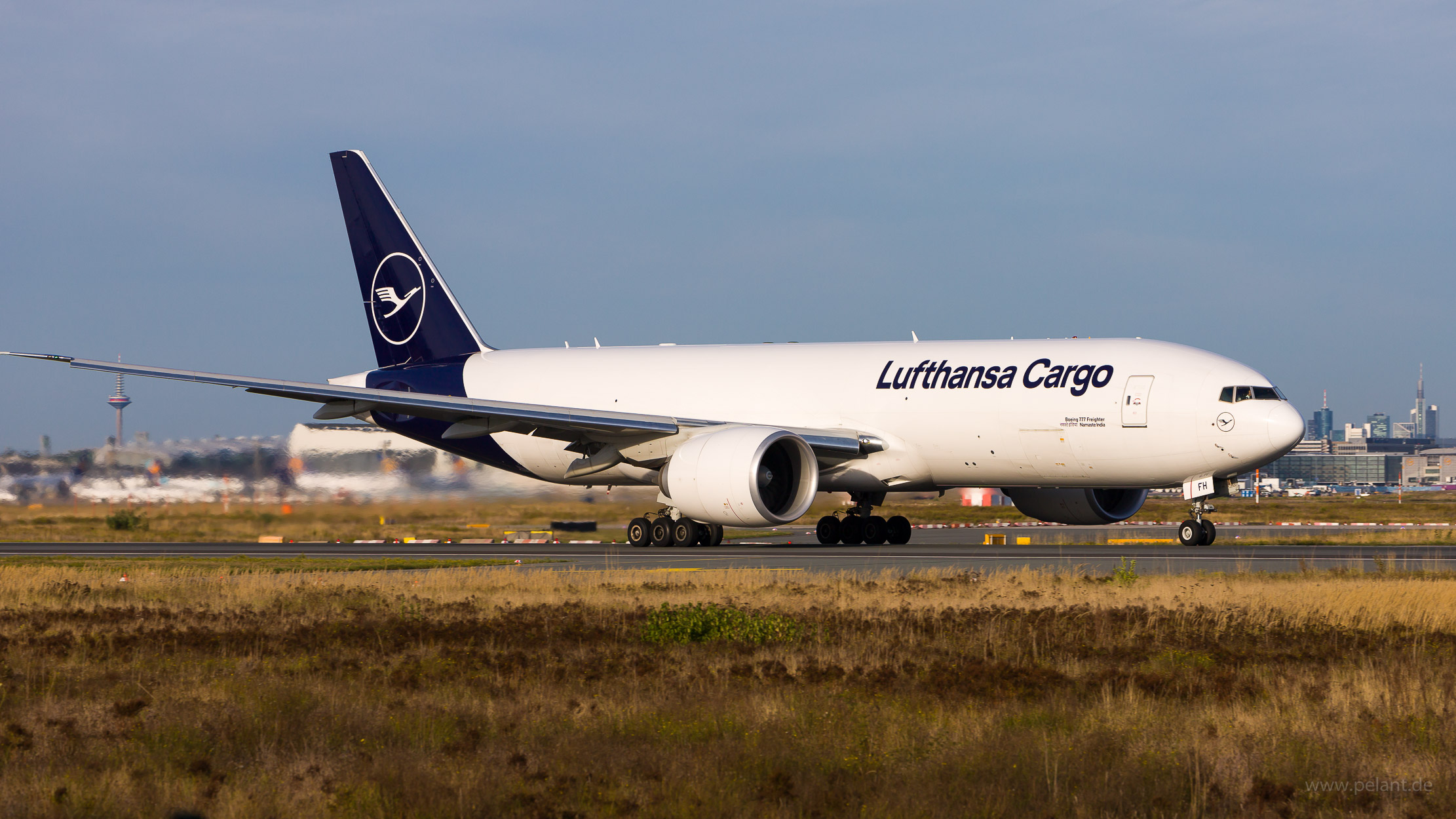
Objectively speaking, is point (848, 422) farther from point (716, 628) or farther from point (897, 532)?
point (716, 628)

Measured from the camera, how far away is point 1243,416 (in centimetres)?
2527

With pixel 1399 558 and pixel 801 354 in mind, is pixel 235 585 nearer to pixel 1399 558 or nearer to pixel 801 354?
pixel 801 354

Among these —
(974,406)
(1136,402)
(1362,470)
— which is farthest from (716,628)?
(1362,470)

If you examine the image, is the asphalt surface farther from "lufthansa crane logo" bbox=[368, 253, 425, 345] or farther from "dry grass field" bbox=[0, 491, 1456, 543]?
"lufthansa crane logo" bbox=[368, 253, 425, 345]

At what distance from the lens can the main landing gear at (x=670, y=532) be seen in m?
28.8

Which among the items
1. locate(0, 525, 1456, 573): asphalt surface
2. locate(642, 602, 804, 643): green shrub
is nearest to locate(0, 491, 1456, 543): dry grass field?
locate(0, 525, 1456, 573): asphalt surface

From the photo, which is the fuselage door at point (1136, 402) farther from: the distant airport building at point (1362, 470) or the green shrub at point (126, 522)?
the distant airport building at point (1362, 470)

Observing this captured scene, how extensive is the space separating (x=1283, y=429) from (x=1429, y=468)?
180 m

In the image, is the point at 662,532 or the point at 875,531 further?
the point at 875,531

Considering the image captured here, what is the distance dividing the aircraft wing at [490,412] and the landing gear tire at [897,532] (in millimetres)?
3096

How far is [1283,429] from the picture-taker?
2514cm

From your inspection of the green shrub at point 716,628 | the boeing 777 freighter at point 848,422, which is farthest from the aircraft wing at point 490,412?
the green shrub at point 716,628

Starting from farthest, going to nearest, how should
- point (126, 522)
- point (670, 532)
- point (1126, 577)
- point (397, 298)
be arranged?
point (126, 522)
point (397, 298)
point (670, 532)
point (1126, 577)

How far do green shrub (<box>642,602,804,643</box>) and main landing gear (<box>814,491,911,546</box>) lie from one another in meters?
17.3
